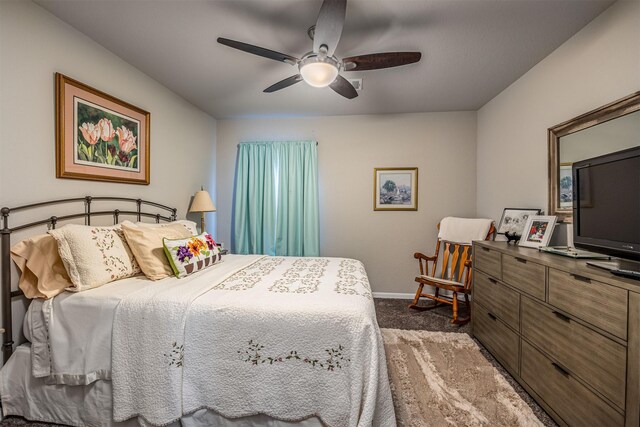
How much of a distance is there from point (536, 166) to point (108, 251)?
11.4 ft

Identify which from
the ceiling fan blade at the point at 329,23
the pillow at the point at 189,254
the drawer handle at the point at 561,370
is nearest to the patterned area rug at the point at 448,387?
the drawer handle at the point at 561,370

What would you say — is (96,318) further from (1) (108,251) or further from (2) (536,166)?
(2) (536,166)

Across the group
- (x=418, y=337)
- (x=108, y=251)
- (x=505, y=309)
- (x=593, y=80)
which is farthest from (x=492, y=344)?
(x=108, y=251)

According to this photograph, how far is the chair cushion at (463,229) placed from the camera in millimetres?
3115

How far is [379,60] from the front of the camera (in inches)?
73.1

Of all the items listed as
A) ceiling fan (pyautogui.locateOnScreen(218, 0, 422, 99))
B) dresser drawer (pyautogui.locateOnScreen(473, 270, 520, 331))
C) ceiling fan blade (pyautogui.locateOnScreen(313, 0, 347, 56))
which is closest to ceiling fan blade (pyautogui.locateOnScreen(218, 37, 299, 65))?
ceiling fan (pyautogui.locateOnScreen(218, 0, 422, 99))

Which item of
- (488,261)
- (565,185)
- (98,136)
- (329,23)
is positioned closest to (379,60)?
(329,23)

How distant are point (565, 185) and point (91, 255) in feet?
11.1

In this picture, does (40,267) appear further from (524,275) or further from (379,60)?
(524,275)

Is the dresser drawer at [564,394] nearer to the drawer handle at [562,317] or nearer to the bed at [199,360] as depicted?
the drawer handle at [562,317]

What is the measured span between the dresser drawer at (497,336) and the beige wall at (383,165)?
4.10 ft

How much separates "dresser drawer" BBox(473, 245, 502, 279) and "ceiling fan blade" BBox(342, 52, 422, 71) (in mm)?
1651

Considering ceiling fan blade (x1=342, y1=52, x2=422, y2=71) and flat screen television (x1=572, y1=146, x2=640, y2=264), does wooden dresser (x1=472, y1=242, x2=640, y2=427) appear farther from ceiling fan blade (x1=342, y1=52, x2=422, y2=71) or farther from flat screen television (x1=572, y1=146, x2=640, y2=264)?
ceiling fan blade (x1=342, y1=52, x2=422, y2=71)

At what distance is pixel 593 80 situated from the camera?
1.84m
